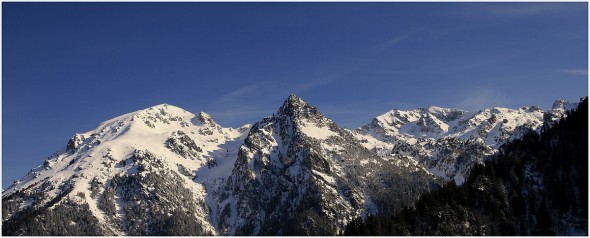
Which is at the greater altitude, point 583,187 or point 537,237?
point 583,187

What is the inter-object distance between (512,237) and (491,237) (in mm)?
5772

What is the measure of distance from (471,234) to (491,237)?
871 centimetres

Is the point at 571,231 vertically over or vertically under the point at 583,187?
under

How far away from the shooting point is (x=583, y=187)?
7844 inches

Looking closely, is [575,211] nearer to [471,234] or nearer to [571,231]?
[571,231]

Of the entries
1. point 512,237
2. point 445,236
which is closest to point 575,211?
point 512,237

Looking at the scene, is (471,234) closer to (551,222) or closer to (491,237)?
(491,237)

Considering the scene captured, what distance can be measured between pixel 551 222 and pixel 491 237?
22.4m

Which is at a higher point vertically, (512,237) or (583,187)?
(583,187)

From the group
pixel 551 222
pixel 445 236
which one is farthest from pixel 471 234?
pixel 551 222

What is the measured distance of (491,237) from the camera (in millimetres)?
191500

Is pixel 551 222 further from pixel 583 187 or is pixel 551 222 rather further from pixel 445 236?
pixel 445 236

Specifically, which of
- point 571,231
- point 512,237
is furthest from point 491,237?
point 571,231

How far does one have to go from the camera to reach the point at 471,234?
199 meters
